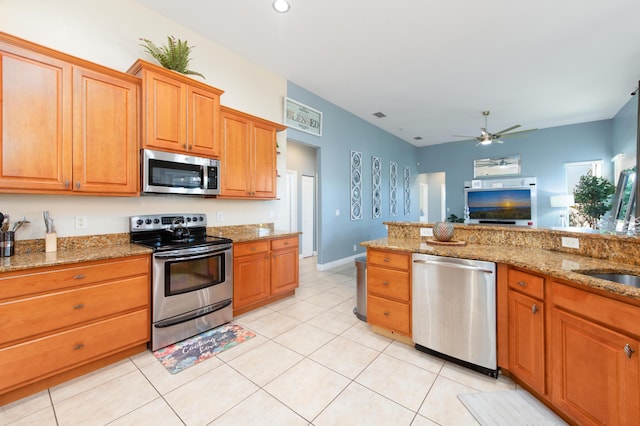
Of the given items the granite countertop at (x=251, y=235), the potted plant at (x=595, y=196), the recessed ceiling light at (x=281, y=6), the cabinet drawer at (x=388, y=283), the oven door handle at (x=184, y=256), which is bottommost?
the cabinet drawer at (x=388, y=283)

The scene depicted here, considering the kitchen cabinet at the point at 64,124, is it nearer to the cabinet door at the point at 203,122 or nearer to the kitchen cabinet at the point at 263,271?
the cabinet door at the point at 203,122

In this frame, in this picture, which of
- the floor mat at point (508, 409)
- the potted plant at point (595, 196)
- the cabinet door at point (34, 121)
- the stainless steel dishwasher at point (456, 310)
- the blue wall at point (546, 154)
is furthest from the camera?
the blue wall at point (546, 154)

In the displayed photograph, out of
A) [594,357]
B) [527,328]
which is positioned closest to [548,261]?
[527,328]

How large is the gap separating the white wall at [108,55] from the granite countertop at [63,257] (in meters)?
0.23

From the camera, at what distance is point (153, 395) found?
1.71 metres

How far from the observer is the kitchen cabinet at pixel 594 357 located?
117 cm

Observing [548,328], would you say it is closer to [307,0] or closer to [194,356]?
[194,356]

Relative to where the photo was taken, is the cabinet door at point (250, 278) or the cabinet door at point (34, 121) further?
the cabinet door at point (250, 278)

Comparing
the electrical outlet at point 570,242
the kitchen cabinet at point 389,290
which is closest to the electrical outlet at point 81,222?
the kitchen cabinet at point 389,290

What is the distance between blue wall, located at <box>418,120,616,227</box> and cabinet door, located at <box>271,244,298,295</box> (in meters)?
6.11

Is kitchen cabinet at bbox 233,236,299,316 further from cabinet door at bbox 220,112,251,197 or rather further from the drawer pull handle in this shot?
the drawer pull handle

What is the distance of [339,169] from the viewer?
5.26 m

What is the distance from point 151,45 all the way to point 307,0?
164 cm

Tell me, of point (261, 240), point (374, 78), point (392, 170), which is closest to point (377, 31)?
point (374, 78)
